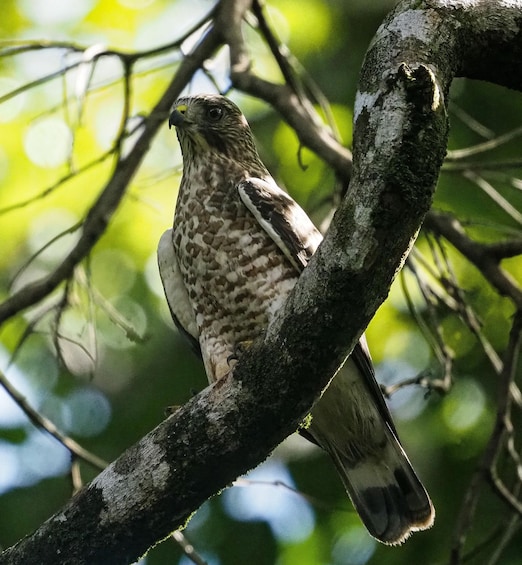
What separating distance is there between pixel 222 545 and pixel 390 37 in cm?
380

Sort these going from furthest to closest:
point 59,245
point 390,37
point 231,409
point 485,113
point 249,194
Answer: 1. point 59,245
2. point 485,113
3. point 249,194
4. point 231,409
5. point 390,37

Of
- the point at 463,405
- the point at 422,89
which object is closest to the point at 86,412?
the point at 463,405

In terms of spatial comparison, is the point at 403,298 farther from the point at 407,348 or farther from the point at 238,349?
the point at 238,349

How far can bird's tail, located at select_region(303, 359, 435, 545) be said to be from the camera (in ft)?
13.4

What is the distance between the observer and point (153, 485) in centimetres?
311

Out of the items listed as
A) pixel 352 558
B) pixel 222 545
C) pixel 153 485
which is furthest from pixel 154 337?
pixel 153 485

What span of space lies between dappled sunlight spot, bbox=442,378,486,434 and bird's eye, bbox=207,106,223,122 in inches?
83.5

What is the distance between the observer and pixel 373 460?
423cm

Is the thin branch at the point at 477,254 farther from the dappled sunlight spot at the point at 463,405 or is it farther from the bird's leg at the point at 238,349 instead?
the dappled sunlight spot at the point at 463,405

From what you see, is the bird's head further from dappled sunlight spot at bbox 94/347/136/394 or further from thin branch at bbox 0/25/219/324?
dappled sunlight spot at bbox 94/347/136/394

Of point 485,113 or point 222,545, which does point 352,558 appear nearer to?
point 222,545

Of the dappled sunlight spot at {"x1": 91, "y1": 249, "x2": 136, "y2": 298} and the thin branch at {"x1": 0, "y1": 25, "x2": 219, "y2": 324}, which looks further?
the dappled sunlight spot at {"x1": 91, "y1": 249, "x2": 136, "y2": 298}

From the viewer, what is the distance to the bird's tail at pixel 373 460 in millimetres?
4086

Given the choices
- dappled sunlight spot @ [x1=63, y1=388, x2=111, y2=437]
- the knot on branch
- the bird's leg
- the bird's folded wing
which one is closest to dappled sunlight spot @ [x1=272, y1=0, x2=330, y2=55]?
dappled sunlight spot @ [x1=63, y1=388, x2=111, y2=437]
